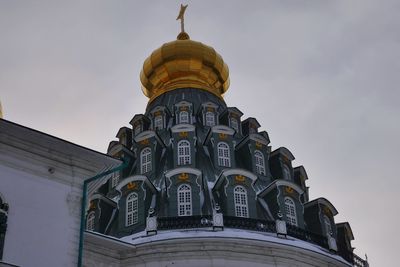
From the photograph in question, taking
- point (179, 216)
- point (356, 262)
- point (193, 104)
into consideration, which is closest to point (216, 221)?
point (179, 216)

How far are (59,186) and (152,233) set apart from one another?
9.76 m

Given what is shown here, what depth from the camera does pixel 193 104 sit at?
33812mm

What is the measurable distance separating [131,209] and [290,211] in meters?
5.75

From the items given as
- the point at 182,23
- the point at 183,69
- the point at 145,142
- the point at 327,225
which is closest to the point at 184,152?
the point at 145,142

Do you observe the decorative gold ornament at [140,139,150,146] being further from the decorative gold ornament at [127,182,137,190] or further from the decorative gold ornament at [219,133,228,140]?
the decorative gold ornament at [127,182,137,190]

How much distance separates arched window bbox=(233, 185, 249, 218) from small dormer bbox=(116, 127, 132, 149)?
685cm

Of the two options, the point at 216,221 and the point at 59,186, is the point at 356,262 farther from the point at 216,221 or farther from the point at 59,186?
the point at 59,186

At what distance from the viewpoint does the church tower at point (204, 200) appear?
23891 mm

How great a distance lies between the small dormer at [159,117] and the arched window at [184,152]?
3058 mm

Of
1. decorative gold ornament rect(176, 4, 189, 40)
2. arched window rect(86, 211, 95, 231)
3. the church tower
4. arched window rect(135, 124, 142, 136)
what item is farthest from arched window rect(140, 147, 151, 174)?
decorative gold ornament rect(176, 4, 189, 40)

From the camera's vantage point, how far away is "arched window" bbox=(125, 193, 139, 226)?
87.3ft

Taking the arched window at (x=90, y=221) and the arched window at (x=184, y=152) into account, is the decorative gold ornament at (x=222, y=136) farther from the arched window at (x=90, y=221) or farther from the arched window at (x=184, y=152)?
the arched window at (x=90, y=221)

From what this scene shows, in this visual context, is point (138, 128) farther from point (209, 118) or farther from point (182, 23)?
point (182, 23)

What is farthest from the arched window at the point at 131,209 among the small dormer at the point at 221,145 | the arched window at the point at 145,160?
the small dormer at the point at 221,145
